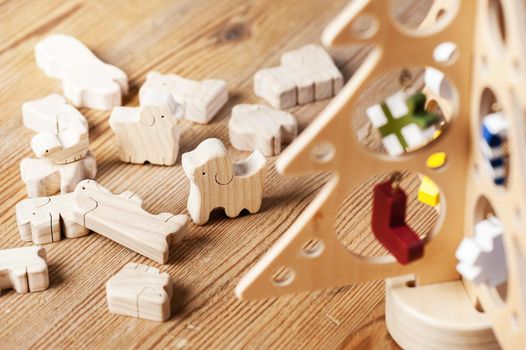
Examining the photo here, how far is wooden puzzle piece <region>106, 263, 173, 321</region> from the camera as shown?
45.9 inches

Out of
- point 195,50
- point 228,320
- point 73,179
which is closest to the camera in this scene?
point 228,320

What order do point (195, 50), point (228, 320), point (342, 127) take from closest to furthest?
1. point (342, 127)
2. point (228, 320)
3. point (195, 50)

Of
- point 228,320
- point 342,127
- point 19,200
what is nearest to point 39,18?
point 19,200

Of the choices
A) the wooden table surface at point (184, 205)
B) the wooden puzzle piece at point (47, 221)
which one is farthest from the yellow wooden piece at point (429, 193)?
the wooden puzzle piece at point (47, 221)

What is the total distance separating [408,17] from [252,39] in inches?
9.9

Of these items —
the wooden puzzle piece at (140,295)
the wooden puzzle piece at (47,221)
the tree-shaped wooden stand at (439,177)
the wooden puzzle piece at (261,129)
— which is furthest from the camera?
the wooden puzzle piece at (261,129)

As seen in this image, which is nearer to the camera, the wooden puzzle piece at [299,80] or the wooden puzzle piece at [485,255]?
the wooden puzzle piece at [485,255]

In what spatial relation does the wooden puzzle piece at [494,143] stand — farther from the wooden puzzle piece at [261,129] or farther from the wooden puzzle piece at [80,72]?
the wooden puzzle piece at [80,72]

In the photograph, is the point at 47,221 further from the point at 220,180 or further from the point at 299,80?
the point at 299,80

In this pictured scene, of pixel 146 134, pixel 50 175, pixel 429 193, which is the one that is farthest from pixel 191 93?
pixel 429 193

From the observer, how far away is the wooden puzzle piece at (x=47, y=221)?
4.18 ft

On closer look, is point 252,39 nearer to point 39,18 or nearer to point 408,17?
point 408,17

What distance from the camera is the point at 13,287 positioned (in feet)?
4.01

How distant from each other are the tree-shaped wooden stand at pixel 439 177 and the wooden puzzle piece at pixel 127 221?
22 centimetres
